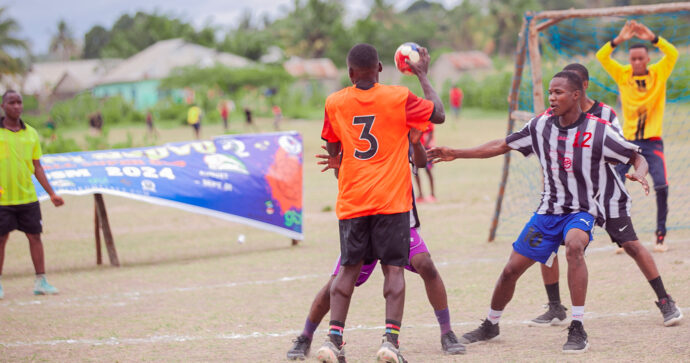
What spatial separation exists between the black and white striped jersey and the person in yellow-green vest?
16.8ft

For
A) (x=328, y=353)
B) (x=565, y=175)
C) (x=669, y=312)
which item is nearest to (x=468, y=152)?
(x=565, y=175)

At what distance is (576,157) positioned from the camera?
5.22 m

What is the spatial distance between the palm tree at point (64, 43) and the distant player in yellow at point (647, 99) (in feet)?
463

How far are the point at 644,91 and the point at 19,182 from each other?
22.2 feet

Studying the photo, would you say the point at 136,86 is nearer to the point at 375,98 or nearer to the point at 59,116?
the point at 59,116

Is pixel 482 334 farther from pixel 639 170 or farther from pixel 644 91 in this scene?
pixel 644 91

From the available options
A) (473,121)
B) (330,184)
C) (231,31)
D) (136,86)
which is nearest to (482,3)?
(231,31)

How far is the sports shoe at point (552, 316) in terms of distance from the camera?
19.1 ft

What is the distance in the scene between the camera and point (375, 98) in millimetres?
4742

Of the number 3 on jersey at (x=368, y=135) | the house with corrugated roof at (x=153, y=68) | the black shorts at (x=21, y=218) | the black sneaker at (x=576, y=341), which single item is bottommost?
the black sneaker at (x=576, y=341)

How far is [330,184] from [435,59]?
56.1 metres

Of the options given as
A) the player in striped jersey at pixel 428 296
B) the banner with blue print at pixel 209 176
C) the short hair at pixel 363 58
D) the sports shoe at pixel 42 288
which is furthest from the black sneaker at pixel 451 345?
the banner with blue print at pixel 209 176

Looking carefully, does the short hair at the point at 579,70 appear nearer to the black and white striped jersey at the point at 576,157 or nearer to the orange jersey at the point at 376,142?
the black and white striped jersey at the point at 576,157

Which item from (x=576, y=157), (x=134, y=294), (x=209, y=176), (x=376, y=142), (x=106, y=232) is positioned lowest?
(x=134, y=294)
